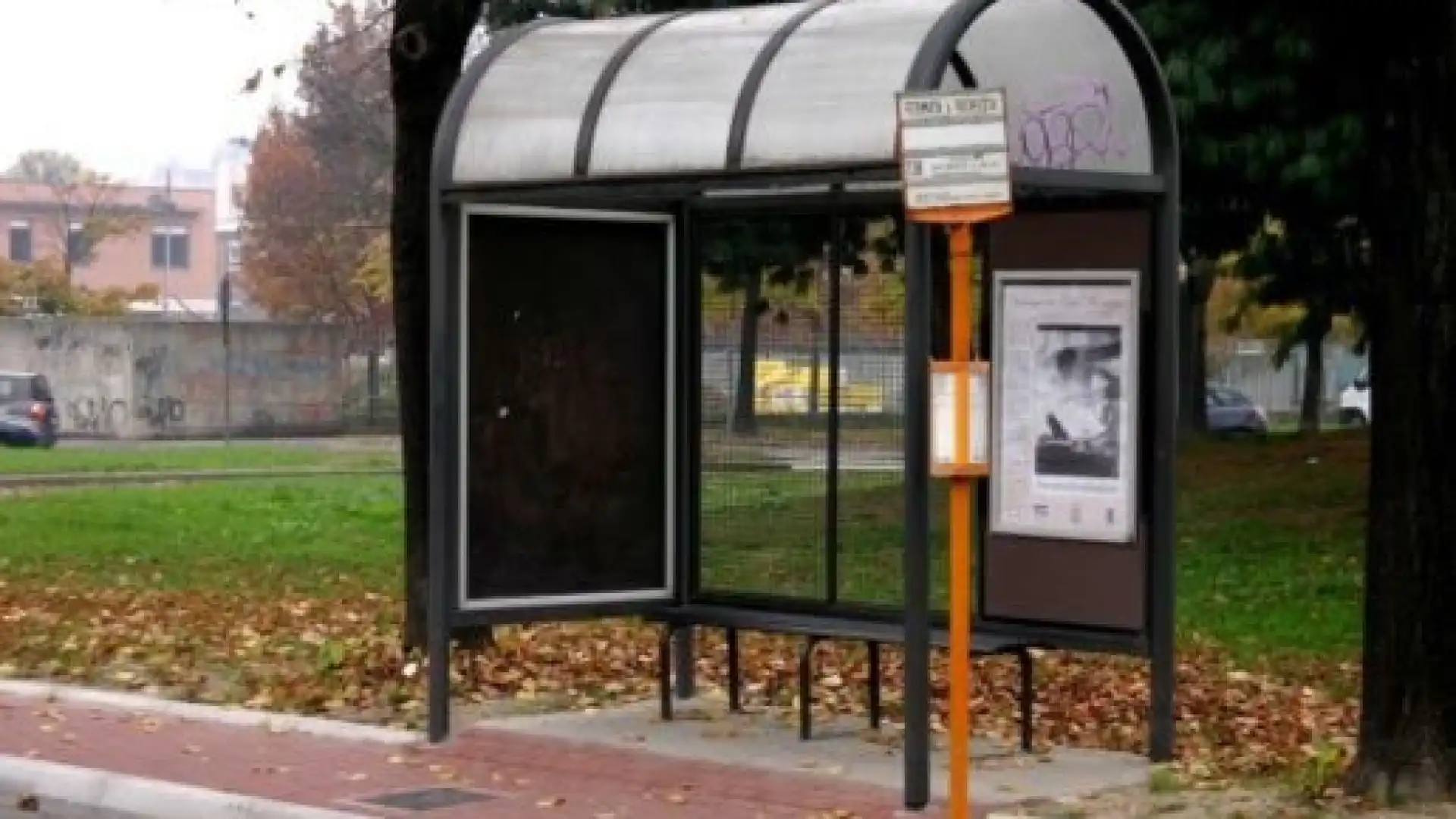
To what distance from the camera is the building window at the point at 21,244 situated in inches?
4077

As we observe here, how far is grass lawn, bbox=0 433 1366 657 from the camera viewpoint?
12102mm

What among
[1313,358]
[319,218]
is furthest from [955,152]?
[319,218]

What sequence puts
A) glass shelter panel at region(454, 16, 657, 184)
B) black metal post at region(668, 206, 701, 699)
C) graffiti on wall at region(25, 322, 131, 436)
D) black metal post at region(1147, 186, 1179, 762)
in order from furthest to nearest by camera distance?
1. graffiti on wall at region(25, 322, 131, 436)
2. black metal post at region(668, 206, 701, 699)
3. glass shelter panel at region(454, 16, 657, 184)
4. black metal post at region(1147, 186, 1179, 762)

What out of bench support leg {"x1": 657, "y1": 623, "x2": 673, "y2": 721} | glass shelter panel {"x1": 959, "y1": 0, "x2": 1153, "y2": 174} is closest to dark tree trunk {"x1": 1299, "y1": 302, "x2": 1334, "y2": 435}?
bench support leg {"x1": 657, "y1": 623, "x2": 673, "y2": 721}

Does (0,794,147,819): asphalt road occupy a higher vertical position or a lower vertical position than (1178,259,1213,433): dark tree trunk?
lower

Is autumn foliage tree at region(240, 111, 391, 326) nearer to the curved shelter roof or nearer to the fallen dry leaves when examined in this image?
the fallen dry leaves

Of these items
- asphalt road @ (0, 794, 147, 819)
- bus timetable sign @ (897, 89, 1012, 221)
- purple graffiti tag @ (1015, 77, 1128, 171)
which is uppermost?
purple graffiti tag @ (1015, 77, 1128, 171)

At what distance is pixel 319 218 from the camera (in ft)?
236

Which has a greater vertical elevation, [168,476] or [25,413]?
[25,413]

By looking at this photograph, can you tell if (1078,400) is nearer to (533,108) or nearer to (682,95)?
(682,95)

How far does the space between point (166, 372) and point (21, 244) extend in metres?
45.1

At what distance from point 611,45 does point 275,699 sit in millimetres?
3899

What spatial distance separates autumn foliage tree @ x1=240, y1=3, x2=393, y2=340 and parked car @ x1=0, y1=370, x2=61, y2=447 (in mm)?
15319

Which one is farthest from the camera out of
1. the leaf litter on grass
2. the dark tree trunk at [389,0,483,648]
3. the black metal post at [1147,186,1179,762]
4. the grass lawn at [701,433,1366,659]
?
the dark tree trunk at [389,0,483,648]
